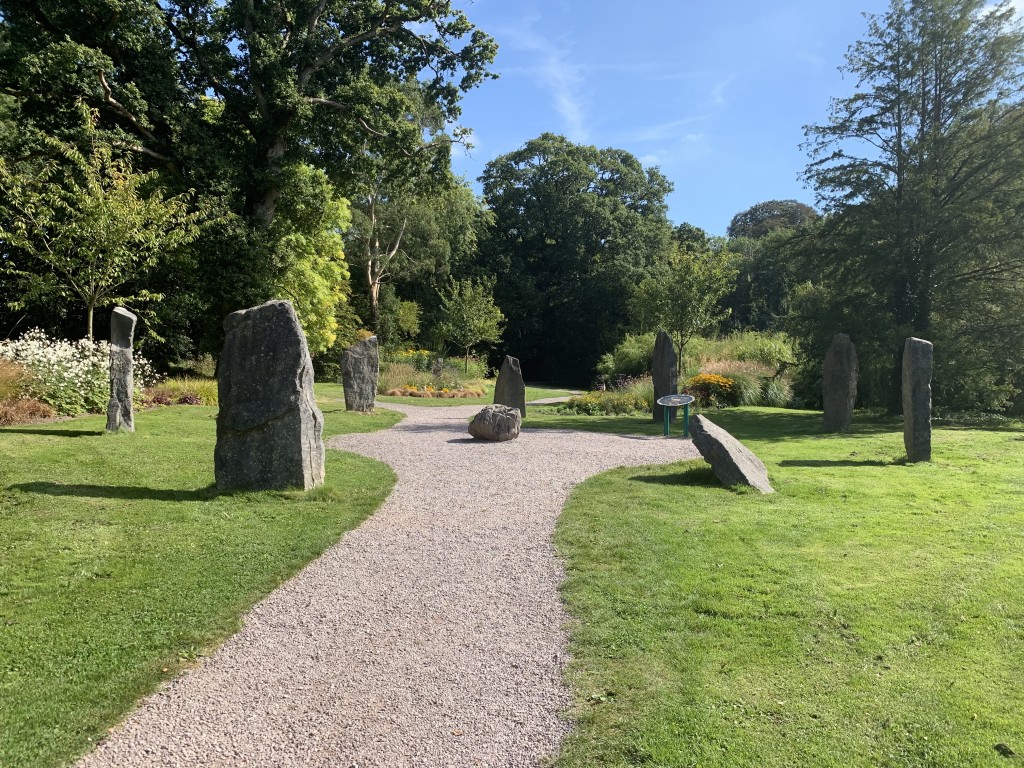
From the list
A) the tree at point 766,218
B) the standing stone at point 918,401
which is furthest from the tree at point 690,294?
the tree at point 766,218

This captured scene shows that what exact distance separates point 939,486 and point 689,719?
7.20m

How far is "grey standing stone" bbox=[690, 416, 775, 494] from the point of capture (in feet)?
26.8

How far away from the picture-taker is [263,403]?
24.0ft

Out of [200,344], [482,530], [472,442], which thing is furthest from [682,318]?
[482,530]

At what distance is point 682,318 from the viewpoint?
2411 cm

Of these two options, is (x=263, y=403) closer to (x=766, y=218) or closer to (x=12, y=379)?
(x=12, y=379)

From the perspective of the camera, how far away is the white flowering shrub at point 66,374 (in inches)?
473

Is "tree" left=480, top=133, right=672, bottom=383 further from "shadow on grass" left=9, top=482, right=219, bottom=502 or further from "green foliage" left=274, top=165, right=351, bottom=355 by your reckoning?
"shadow on grass" left=9, top=482, right=219, bottom=502

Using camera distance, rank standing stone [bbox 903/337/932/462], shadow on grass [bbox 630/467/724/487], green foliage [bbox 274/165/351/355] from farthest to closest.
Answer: green foliage [bbox 274/165/351/355]
standing stone [bbox 903/337/932/462]
shadow on grass [bbox 630/467/724/487]

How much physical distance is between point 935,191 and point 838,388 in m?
7.94

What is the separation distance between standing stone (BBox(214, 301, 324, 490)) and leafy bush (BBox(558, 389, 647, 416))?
12.7m

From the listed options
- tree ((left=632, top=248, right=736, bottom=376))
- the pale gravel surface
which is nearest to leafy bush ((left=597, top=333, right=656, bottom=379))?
tree ((left=632, top=248, right=736, bottom=376))

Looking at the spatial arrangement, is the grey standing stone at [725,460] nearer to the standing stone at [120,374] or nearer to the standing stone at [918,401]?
the standing stone at [918,401]

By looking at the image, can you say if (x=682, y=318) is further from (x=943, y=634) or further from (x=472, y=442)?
(x=943, y=634)
